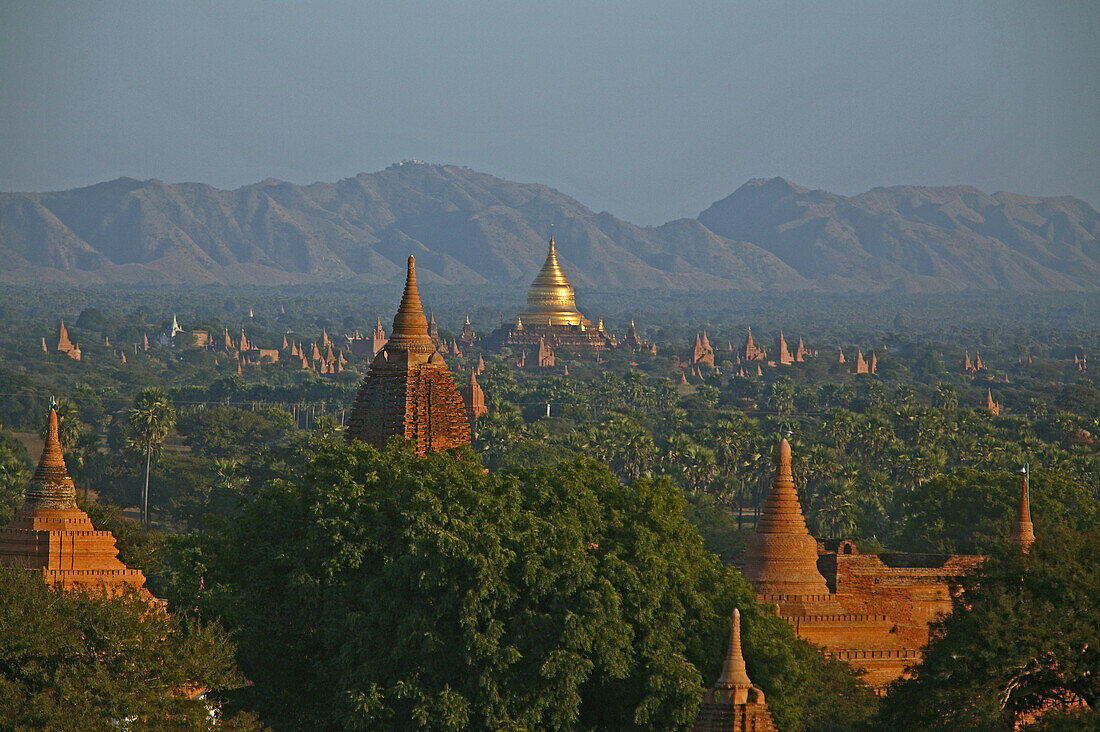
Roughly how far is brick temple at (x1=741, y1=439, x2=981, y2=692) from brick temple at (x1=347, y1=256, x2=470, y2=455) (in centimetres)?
818

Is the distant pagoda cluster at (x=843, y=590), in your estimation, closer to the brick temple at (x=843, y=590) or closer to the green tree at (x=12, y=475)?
the brick temple at (x=843, y=590)

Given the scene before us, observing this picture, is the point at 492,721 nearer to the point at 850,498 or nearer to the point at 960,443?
the point at 850,498

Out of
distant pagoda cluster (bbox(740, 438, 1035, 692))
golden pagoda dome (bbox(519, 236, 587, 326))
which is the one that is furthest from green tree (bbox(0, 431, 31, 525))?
golden pagoda dome (bbox(519, 236, 587, 326))

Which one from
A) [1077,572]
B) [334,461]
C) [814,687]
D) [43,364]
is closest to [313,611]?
[334,461]

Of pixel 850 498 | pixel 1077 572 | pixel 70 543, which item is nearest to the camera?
pixel 1077 572

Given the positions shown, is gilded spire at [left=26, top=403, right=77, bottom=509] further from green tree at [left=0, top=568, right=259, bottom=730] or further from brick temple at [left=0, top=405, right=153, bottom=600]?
green tree at [left=0, top=568, right=259, bottom=730]

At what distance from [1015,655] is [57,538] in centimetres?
2364

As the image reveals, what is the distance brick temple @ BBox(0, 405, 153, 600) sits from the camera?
150ft

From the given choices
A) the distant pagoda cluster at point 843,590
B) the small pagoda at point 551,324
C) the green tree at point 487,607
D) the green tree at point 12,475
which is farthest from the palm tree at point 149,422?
the small pagoda at point 551,324

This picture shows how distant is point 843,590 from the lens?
43219 millimetres

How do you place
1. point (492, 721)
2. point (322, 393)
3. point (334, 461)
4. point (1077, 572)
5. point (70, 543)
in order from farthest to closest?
point (322, 393)
point (70, 543)
point (334, 461)
point (492, 721)
point (1077, 572)

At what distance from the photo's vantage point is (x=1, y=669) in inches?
1223

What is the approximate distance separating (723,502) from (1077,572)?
5044cm

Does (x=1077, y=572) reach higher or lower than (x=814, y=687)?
higher
